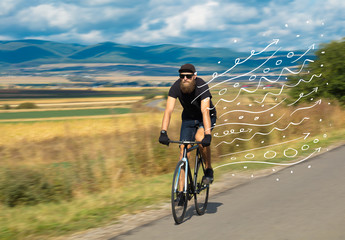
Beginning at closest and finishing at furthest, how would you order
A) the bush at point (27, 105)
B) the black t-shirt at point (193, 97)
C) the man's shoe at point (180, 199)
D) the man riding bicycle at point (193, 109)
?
the man's shoe at point (180, 199) < the man riding bicycle at point (193, 109) < the black t-shirt at point (193, 97) < the bush at point (27, 105)

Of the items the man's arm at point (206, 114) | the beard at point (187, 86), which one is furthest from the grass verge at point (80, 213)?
the beard at point (187, 86)

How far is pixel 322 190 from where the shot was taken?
26.3ft

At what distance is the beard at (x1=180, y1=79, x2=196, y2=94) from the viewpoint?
6230mm

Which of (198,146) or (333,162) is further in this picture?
(333,162)

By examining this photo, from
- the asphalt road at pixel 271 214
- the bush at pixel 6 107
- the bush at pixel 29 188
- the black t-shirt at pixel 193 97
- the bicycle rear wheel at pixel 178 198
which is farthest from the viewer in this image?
the bush at pixel 6 107

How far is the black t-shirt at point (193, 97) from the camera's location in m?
6.33

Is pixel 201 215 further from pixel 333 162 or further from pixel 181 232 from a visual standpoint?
pixel 333 162

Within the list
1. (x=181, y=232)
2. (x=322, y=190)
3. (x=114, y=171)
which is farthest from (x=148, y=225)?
(x=114, y=171)

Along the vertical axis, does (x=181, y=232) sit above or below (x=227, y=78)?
below

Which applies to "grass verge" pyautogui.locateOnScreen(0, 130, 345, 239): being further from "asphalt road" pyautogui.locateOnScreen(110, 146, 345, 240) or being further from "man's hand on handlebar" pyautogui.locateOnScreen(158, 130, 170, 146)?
"man's hand on handlebar" pyautogui.locateOnScreen(158, 130, 170, 146)

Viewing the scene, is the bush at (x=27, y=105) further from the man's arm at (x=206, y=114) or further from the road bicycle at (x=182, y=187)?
the man's arm at (x=206, y=114)

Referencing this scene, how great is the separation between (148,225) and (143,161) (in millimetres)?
5968

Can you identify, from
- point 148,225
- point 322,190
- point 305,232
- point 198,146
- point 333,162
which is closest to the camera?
point 305,232

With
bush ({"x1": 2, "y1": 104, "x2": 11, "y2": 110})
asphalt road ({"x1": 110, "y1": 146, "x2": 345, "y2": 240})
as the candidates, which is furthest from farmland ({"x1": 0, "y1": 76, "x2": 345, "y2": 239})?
bush ({"x1": 2, "y1": 104, "x2": 11, "y2": 110})
